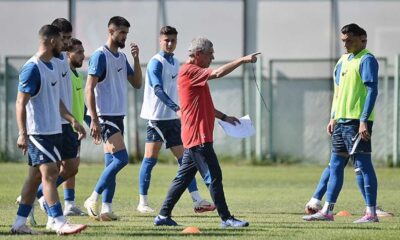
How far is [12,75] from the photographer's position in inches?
1080

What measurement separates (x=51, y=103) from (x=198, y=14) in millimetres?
17276

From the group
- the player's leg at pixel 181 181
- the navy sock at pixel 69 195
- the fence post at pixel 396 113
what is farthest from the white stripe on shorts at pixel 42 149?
the fence post at pixel 396 113

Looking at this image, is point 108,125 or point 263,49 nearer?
point 108,125

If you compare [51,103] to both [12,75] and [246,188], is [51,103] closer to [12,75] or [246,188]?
[246,188]

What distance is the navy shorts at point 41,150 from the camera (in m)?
11.1

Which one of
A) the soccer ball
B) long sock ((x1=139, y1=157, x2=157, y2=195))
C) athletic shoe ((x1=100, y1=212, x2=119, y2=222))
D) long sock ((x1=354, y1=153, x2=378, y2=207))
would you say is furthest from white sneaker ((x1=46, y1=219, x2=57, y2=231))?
→ long sock ((x1=354, y1=153, x2=378, y2=207))

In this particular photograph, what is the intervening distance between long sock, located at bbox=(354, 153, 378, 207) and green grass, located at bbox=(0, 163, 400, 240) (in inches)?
12.6

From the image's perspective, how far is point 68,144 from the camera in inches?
499

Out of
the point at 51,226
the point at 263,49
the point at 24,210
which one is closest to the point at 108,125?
the point at 51,226

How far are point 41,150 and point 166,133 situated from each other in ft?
13.1

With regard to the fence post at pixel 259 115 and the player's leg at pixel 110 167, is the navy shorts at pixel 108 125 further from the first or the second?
the fence post at pixel 259 115

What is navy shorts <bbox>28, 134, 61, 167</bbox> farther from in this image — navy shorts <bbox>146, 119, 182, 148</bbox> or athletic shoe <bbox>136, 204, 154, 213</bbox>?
navy shorts <bbox>146, 119, 182, 148</bbox>

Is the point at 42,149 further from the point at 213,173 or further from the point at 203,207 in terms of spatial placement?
the point at 203,207

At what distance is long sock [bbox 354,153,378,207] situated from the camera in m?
12.9
